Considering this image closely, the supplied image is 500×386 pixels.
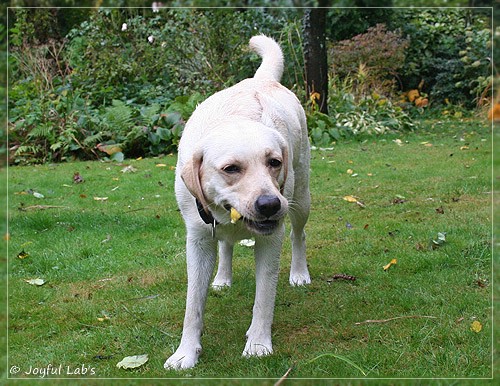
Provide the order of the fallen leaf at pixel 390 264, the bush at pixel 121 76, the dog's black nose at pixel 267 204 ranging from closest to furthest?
1. the dog's black nose at pixel 267 204
2. the fallen leaf at pixel 390 264
3. the bush at pixel 121 76

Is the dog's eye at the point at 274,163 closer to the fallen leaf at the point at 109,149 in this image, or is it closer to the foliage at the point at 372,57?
the fallen leaf at the point at 109,149

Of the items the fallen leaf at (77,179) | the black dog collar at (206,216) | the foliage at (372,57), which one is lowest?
the foliage at (372,57)

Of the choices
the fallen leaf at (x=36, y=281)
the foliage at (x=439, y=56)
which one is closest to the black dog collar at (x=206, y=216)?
the fallen leaf at (x=36, y=281)

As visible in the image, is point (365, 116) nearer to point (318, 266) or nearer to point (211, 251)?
point (318, 266)

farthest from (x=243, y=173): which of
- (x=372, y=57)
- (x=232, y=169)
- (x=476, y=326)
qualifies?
(x=372, y=57)

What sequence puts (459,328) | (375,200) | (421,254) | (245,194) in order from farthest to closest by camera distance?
(375,200), (421,254), (459,328), (245,194)

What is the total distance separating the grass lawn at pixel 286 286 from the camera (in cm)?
329

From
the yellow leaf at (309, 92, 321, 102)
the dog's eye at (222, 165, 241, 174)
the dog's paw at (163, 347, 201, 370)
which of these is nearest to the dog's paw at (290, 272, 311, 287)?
the dog's paw at (163, 347, 201, 370)

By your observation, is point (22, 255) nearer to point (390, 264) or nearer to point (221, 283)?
point (221, 283)

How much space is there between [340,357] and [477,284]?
1.57 metres

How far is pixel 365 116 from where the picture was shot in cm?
1233

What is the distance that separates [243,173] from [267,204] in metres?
0.20

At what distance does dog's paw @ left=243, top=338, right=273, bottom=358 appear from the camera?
11.0 feet

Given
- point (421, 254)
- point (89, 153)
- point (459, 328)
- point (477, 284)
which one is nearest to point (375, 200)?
point (421, 254)
